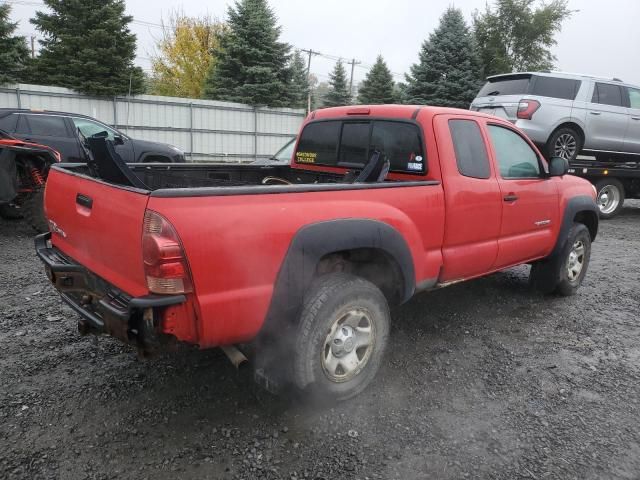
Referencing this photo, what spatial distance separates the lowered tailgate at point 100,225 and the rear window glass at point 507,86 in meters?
8.32

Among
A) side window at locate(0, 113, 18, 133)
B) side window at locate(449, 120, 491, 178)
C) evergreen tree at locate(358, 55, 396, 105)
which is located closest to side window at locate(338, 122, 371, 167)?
side window at locate(449, 120, 491, 178)

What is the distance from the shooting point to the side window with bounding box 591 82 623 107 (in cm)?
951

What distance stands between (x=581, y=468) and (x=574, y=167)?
7878 mm

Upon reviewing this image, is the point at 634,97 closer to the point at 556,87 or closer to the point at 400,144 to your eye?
the point at 556,87

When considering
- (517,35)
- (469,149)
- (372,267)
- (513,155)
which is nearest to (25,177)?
(372,267)

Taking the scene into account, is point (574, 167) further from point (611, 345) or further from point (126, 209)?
point (126, 209)

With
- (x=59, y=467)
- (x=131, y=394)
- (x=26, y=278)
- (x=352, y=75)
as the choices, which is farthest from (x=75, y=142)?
(x=352, y=75)

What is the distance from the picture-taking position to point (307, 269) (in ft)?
8.65

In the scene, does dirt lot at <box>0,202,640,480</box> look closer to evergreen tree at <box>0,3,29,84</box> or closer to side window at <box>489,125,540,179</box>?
side window at <box>489,125,540,179</box>

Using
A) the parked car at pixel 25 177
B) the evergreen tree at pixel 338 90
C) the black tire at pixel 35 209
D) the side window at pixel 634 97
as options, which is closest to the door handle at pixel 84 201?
the parked car at pixel 25 177

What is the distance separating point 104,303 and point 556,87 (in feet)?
30.0

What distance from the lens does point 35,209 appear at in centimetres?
647

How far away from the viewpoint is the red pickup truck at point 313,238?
2285mm

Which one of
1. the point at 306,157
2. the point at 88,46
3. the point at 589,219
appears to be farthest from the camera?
the point at 88,46
